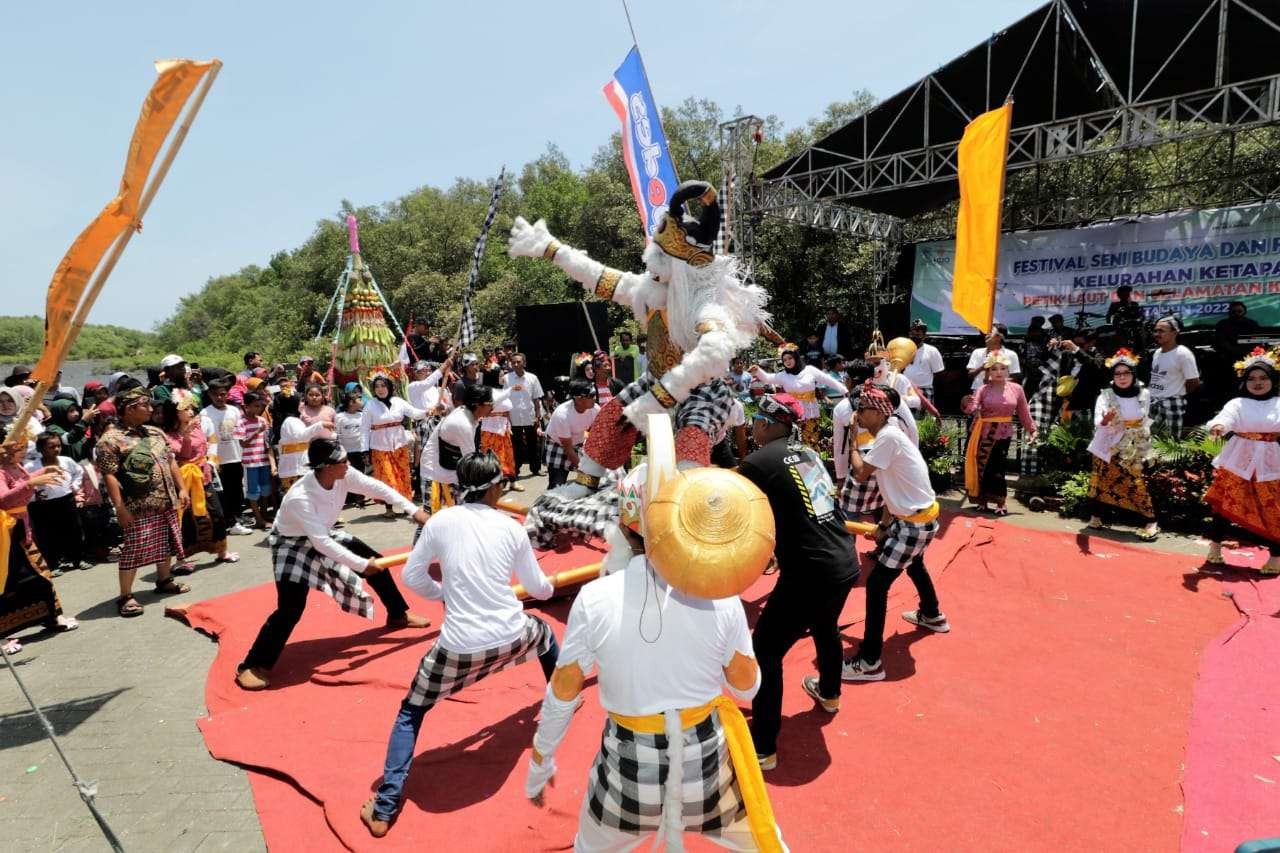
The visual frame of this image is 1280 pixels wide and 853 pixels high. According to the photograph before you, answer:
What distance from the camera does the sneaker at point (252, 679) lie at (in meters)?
4.18

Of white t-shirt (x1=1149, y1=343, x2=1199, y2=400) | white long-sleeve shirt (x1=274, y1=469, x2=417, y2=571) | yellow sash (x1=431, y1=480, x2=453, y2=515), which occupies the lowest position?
yellow sash (x1=431, y1=480, x2=453, y2=515)

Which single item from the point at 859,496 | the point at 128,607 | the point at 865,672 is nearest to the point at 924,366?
the point at 859,496

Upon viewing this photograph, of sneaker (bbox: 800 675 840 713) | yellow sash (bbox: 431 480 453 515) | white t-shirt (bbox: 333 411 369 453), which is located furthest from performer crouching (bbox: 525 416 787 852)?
white t-shirt (bbox: 333 411 369 453)

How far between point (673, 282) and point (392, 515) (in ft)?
18.6

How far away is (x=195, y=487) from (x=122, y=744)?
3.22 meters

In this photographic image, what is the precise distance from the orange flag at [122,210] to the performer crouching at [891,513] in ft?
12.4

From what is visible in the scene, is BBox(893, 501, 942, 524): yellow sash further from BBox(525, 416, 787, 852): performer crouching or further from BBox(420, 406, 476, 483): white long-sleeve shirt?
BBox(420, 406, 476, 483): white long-sleeve shirt

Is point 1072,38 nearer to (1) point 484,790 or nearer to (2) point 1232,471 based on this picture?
(2) point 1232,471

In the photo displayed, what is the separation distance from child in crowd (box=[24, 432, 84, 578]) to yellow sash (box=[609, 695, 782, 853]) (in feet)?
22.3

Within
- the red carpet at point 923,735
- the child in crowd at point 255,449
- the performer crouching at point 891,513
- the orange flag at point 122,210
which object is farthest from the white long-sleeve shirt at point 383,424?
the performer crouching at point 891,513

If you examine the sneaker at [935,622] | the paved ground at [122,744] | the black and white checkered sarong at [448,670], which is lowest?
the paved ground at [122,744]

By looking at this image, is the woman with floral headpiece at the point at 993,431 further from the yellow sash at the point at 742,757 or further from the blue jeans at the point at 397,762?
the blue jeans at the point at 397,762

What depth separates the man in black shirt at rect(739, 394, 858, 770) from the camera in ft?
10.7

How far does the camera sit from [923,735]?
3492mm
